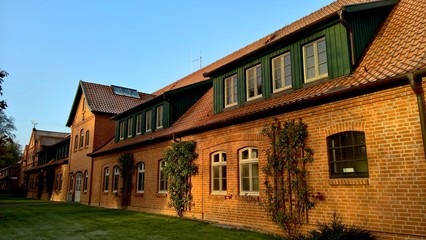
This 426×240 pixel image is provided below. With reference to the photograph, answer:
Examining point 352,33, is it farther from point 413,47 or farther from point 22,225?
point 22,225

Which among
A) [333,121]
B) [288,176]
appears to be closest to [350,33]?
[333,121]

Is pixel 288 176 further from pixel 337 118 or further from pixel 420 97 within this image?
pixel 420 97

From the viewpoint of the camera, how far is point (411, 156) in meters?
7.21

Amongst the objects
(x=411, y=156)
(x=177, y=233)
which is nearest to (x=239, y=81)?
(x=177, y=233)

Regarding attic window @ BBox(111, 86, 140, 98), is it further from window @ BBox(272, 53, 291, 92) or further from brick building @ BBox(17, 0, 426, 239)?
window @ BBox(272, 53, 291, 92)

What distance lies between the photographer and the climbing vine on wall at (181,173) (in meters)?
13.9

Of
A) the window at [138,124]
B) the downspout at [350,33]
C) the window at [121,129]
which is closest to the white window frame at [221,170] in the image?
the downspout at [350,33]

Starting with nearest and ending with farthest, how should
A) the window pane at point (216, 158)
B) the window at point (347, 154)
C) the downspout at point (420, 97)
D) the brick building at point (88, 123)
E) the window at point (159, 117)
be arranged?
the downspout at point (420, 97), the window at point (347, 154), the window pane at point (216, 158), the window at point (159, 117), the brick building at point (88, 123)

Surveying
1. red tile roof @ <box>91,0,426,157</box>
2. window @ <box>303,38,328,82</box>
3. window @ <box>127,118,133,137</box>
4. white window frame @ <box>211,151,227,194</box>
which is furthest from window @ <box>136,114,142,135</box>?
window @ <box>303,38,328,82</box>

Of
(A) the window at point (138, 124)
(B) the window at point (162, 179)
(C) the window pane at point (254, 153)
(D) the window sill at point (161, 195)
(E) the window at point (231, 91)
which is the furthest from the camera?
(A) the window at point (138, 124)

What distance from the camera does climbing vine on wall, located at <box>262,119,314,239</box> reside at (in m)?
9.15

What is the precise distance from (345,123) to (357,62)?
6.51 feet

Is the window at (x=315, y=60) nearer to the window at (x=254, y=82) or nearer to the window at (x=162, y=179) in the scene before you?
the window at (x=254, y=82)

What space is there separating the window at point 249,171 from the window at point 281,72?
2310 mm
